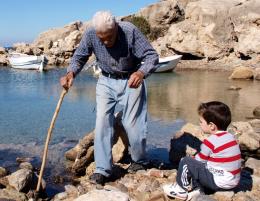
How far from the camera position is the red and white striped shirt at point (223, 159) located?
207 inches

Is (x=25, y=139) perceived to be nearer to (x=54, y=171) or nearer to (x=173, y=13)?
(x=54, y=171)

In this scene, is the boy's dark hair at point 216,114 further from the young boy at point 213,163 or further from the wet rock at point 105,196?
the wet rock at point 105,196

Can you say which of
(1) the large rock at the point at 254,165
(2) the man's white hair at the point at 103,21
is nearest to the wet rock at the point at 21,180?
(2) the man's white hair at the point at 103,21

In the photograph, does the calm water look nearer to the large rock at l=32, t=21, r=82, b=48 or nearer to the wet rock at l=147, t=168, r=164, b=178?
the wet rock at l=147, t=168, r=164, b=178

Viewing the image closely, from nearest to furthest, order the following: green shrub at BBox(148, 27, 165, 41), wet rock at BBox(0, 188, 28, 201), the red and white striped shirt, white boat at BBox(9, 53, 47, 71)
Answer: the red and white striped shirt
wet rock at BBox(0, 188, 28, 201)
white boat at BBox(9, 53, 47, 71)
green shrub at BBox(148, 27, 165, 41)

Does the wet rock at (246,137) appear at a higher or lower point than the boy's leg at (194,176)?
lower

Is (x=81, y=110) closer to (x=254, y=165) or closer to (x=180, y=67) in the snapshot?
(x=254, y=165)

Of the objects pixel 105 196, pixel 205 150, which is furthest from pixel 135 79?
pixel 105 196

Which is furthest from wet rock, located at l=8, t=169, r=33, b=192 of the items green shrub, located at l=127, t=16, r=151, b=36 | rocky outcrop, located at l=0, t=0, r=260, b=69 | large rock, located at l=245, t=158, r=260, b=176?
green shrub, located at l=127, t=16, r=151, b=36

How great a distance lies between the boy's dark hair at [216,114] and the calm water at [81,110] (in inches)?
102

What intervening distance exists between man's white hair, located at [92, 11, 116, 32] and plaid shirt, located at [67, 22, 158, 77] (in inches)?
12.6

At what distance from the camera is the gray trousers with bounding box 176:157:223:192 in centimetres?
535

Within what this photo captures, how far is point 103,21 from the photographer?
5.65 metres

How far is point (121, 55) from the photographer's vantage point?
6.15 metres
